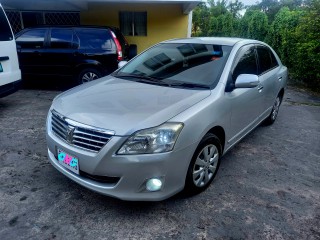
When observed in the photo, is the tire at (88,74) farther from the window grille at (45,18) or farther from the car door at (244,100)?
the window grille at (45,18)

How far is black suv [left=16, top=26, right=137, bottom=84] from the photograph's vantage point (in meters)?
6.37

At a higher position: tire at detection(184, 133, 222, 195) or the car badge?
the car badge

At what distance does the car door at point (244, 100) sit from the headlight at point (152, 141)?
102 cm

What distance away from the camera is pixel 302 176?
3277 millimetres

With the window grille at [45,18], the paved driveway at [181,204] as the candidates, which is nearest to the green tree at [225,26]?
the window grille at [45,18]

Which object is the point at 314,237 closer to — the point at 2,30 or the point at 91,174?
the point at 91,174

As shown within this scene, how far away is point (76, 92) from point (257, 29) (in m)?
13.1

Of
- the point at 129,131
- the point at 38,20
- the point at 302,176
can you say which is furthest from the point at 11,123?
the point at 38,20

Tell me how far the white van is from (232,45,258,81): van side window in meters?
3.99

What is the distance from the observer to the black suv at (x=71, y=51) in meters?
6.37

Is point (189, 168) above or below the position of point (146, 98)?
below

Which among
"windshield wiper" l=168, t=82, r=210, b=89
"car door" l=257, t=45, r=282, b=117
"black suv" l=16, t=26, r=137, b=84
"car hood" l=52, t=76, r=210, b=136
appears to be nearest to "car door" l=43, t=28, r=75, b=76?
"black suv" l=16, t=26, r=137, b=84

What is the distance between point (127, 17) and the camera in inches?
432

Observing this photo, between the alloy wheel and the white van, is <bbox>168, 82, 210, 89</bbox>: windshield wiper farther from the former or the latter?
the white van
